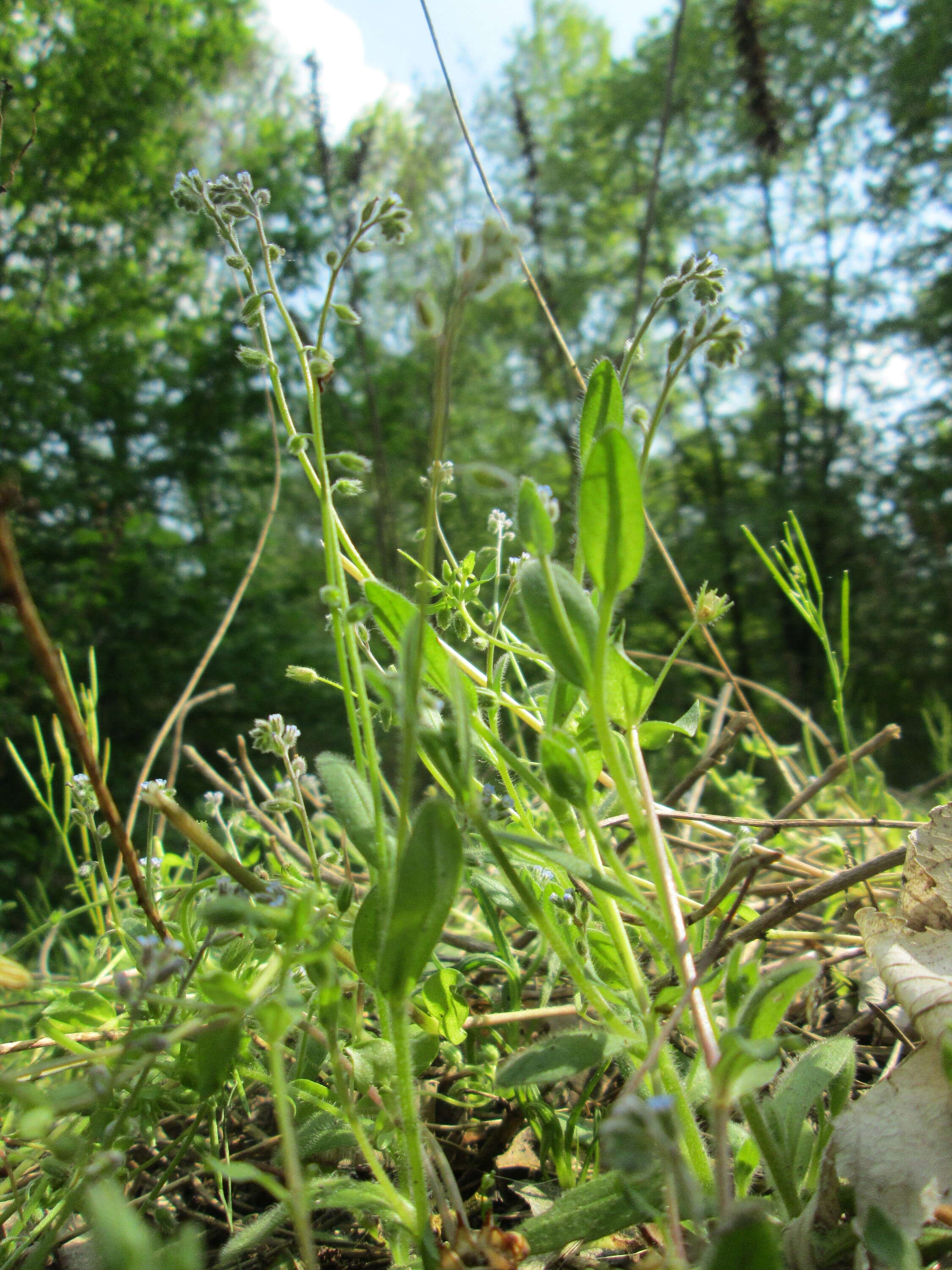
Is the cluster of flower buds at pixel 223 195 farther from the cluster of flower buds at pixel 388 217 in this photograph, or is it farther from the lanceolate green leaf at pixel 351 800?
the lanceolate green leaf at pixel 351 800

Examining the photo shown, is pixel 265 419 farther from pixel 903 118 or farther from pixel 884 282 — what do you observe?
pixel 903 118

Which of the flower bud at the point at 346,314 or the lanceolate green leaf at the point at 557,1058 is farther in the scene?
the flower bud at the point at 346,314

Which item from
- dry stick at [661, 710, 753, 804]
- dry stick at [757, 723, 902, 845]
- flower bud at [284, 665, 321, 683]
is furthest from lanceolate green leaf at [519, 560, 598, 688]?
dry stick at [757, 723, 902, 845]

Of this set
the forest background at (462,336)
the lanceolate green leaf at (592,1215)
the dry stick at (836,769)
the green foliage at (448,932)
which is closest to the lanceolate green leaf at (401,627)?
the green foliage at (448,932)

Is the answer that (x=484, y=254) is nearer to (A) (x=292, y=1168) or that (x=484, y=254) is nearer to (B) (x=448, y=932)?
(A) (x=292, y=1168)

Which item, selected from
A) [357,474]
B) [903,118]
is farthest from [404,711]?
[903,118]

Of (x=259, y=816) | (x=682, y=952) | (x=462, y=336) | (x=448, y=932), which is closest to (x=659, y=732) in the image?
(x=682, y=952)

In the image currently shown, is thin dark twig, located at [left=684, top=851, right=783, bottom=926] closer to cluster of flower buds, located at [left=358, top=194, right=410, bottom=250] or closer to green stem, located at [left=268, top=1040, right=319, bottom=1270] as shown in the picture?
green stem, located at [left=268, top=1040, right=319, bottom=1270]
